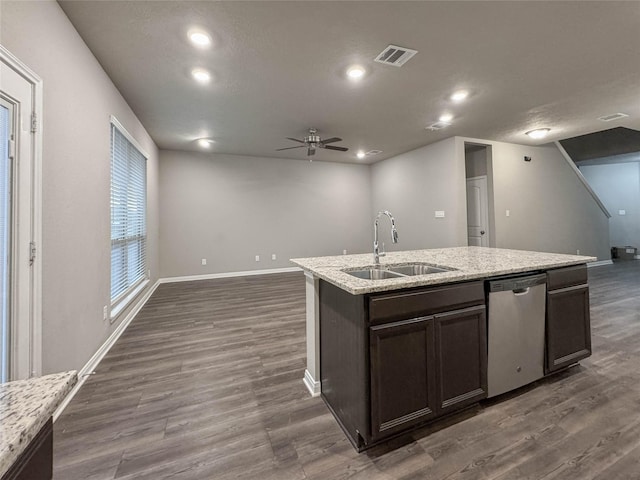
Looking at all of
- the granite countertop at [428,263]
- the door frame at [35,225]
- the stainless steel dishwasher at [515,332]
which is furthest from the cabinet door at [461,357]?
the door frame at [35,225]

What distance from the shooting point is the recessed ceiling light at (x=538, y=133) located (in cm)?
483

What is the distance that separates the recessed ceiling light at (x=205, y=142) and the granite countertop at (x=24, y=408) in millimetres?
5079

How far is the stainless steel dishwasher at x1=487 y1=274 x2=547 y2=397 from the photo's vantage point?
5.94ft

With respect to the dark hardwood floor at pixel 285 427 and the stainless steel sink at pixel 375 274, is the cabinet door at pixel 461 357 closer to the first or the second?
the dark hardwood floor at pixel 285 427

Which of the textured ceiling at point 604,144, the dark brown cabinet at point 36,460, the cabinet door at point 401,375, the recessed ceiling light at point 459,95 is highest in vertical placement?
the textured ceiling at point 604,144

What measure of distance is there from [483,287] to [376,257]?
0.73 m

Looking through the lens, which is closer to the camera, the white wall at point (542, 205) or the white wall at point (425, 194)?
the white wall at point (425, 194)

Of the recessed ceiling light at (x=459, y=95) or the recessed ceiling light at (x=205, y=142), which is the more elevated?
the recessed ceiling light at (x=205, y=142)

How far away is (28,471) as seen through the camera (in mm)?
540

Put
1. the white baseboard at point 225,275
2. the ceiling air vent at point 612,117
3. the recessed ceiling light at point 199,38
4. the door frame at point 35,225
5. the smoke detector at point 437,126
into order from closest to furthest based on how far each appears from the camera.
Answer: the door frame at point 35,225 → the recessed ceiling light at point 199,38 → the ceiling air vent at point 612,117 → the smoke detector at point 437,126 → the white baseboard at point 225,275

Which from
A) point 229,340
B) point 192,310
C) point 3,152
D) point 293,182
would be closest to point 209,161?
point 293,182

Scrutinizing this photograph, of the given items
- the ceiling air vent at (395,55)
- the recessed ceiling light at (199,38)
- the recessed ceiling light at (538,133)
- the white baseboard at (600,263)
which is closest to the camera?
the recessed ceiling light at (199,38)

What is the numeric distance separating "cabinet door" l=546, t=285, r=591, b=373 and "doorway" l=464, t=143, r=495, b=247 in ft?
11.8

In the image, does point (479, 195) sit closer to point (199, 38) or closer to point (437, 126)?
point (437, 126)
